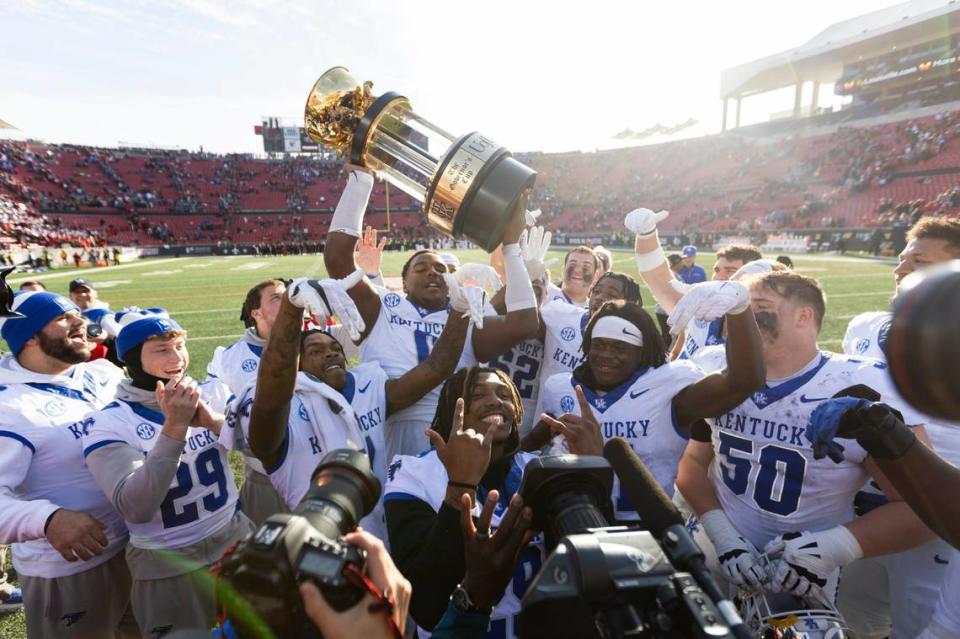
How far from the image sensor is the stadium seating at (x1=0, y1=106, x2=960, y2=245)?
32469mm

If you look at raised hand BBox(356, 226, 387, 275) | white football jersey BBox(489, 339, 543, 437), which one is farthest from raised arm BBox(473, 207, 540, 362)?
raised hand BBox(356, 226, 387, 275)

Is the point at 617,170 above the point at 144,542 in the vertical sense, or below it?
above

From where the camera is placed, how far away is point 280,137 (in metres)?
60.3

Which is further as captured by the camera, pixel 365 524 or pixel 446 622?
pixel 365 524

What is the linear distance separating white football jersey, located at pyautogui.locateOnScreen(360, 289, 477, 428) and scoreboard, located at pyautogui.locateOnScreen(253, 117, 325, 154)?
2469 inches

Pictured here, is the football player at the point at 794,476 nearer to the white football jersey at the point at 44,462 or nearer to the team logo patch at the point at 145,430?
the team logo patch at the point at 145,430

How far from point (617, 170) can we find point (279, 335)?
5561 cm

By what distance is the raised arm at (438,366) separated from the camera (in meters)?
2.71

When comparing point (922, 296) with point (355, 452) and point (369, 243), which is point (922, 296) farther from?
point (369, 243)

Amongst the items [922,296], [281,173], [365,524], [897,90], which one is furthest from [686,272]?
[281,173]

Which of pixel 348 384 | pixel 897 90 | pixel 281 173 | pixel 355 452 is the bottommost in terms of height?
pixel 348 384

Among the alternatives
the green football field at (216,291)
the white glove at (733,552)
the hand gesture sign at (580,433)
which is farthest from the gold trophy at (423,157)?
the green football field at (216,291)

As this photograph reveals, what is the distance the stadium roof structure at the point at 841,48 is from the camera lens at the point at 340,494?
150 feet

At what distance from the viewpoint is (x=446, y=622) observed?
1.38 metres
